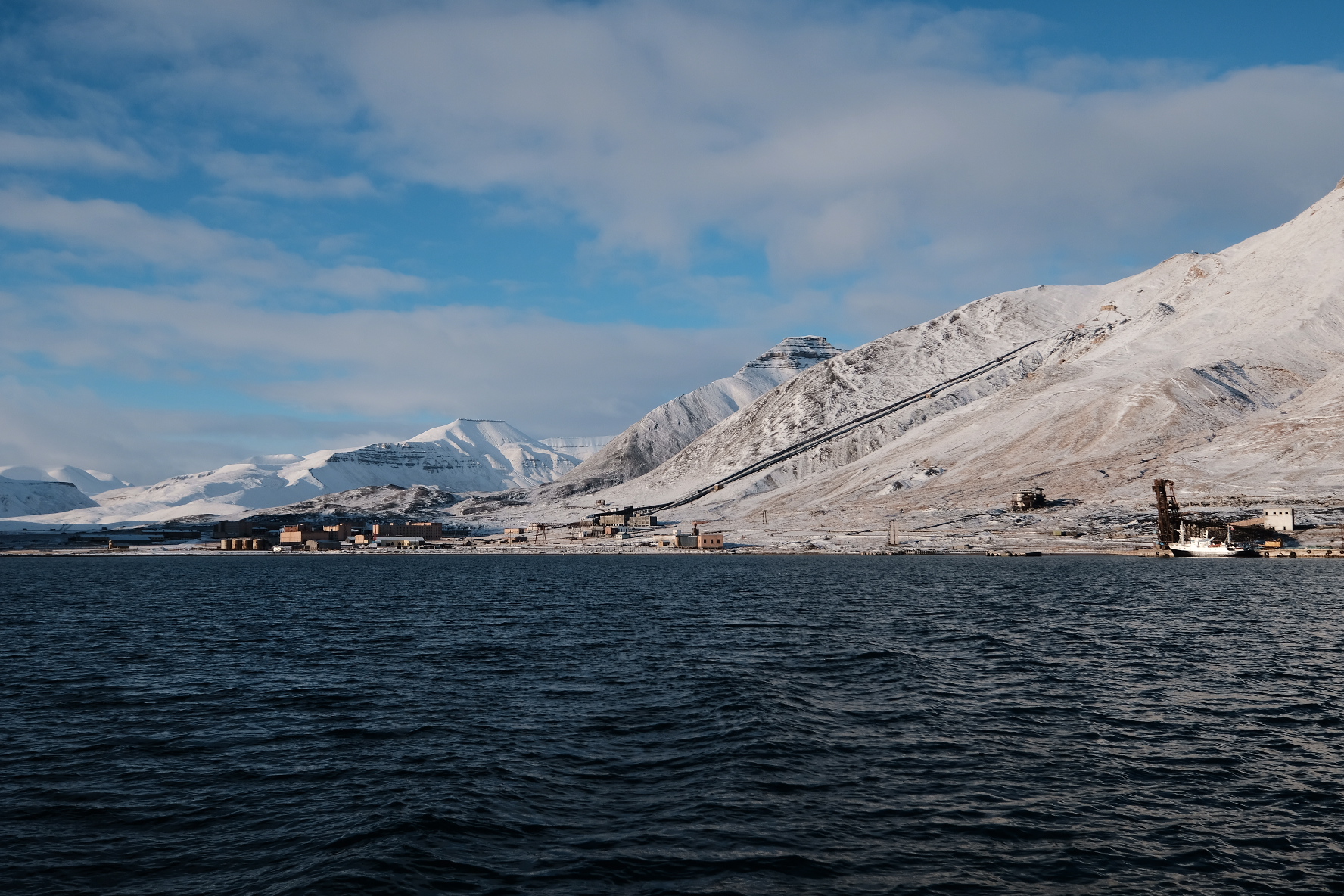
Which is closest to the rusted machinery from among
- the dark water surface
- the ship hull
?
the ship hull

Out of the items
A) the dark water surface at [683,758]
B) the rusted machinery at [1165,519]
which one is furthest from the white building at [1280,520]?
the dark water surface at [683,758]

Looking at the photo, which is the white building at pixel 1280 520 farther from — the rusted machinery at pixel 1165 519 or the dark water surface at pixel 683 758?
the dark water surface at pixel 683 758

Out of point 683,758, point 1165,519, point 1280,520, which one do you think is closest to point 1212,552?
point 1165,519

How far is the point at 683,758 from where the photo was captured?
29.5 meters

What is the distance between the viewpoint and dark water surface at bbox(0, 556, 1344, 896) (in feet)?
68.3

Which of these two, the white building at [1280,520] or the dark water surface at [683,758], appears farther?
the white building at [1280,520]

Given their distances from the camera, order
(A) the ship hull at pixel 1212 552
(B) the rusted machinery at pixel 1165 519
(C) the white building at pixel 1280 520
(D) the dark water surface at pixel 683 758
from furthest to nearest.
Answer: (B) the rusted machinery at pixel 1165 519 < (C) the white building at pixel 1280 520 < (A) the ship hull at pixel 1212 552 < (D) the dark water surface at pixel 683 758

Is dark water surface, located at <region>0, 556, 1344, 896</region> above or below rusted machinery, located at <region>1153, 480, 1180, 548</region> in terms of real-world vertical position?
below

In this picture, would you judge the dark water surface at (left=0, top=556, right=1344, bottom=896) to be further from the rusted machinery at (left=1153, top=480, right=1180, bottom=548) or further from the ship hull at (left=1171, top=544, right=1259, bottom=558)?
the rusted machinery at (left=1153, top=480, right=1180, bottom=548)

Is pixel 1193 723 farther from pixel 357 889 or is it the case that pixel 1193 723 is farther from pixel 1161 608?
pixel 1161 608

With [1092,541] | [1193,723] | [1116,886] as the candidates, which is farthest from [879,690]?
[1092,541]

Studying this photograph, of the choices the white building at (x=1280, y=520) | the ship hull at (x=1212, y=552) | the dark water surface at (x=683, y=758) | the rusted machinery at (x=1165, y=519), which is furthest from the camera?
the rusted machinery at (x=1165, y=519)

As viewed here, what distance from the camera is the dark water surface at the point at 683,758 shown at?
2083cm

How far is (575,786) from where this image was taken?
26.5 m
